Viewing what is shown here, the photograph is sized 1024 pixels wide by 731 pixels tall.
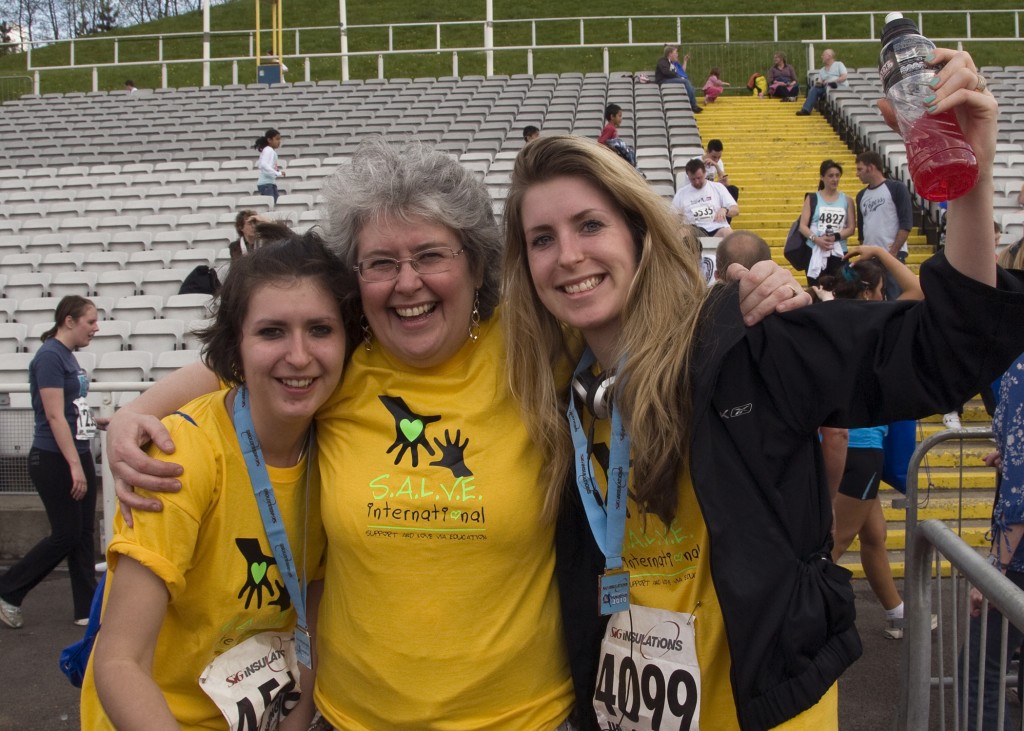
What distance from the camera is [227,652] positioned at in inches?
77.7

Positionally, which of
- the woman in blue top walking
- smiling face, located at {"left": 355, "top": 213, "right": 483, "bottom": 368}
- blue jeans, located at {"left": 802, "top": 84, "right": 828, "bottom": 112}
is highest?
blue jeans, located at {"left": 802, "top": 84, "right": 828, "bottom": 112}

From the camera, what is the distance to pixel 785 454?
1673mm

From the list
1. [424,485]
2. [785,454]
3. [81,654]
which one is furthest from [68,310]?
[785,454]

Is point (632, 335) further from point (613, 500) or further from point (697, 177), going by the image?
point (697, 177)

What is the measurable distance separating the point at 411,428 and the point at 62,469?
3.95 meters

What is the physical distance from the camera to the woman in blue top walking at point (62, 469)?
4.96 metres

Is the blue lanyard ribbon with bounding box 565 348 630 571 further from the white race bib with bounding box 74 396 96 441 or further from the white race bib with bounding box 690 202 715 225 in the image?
the white race bib with bounding box 690 202 715 225

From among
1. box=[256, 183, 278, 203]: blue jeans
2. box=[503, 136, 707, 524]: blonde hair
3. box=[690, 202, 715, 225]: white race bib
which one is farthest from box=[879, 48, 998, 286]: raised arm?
box=[256, 183, 278, 203]: blue jeans

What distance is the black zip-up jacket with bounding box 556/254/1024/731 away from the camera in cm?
157

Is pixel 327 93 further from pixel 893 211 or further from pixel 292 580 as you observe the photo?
pixel 292 580

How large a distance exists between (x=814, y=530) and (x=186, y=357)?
618 centimetres

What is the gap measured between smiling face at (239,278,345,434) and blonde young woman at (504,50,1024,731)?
422 millimetres

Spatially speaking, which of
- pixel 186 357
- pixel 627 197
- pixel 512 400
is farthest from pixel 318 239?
pixel 186 357

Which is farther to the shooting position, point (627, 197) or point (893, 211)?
point (893, 211)
